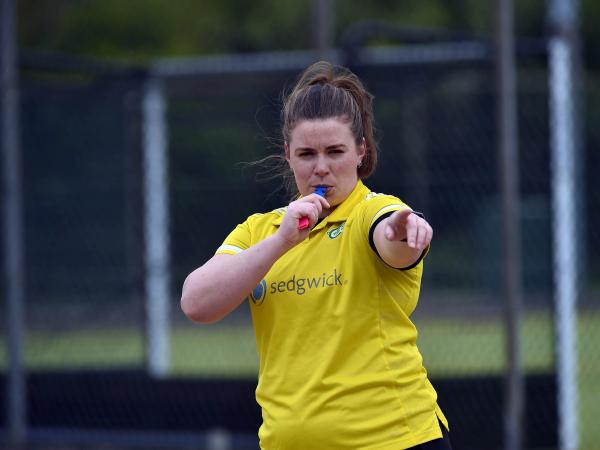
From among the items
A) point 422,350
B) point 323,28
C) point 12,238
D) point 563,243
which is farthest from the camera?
point 422,350

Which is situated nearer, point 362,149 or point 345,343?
point 345,343

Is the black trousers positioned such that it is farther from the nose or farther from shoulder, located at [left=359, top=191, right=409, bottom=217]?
the nose

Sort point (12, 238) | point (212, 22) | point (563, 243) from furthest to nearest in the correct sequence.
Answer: point (212, 22) < point (12, 238) < point (563, 243)

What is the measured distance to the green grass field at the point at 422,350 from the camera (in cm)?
839

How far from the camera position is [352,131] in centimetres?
330

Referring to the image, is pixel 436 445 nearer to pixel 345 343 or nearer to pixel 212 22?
pixel 345 343

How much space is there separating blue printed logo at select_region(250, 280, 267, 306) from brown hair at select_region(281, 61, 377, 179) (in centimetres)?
43

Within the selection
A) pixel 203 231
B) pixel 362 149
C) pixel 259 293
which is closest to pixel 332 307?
pixel 259 293

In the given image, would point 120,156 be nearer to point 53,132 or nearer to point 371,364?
point 53,132

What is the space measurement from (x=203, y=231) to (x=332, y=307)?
5869 mm

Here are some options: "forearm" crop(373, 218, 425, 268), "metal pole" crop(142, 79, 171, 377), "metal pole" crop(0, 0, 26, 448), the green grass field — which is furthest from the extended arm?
"metal pole" crop(142, 79, 171, 377)

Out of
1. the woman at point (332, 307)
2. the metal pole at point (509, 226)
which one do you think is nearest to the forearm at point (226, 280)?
the woman at point (332, 307)

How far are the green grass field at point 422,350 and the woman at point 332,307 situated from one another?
3.68 m

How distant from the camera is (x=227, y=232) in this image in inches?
336
